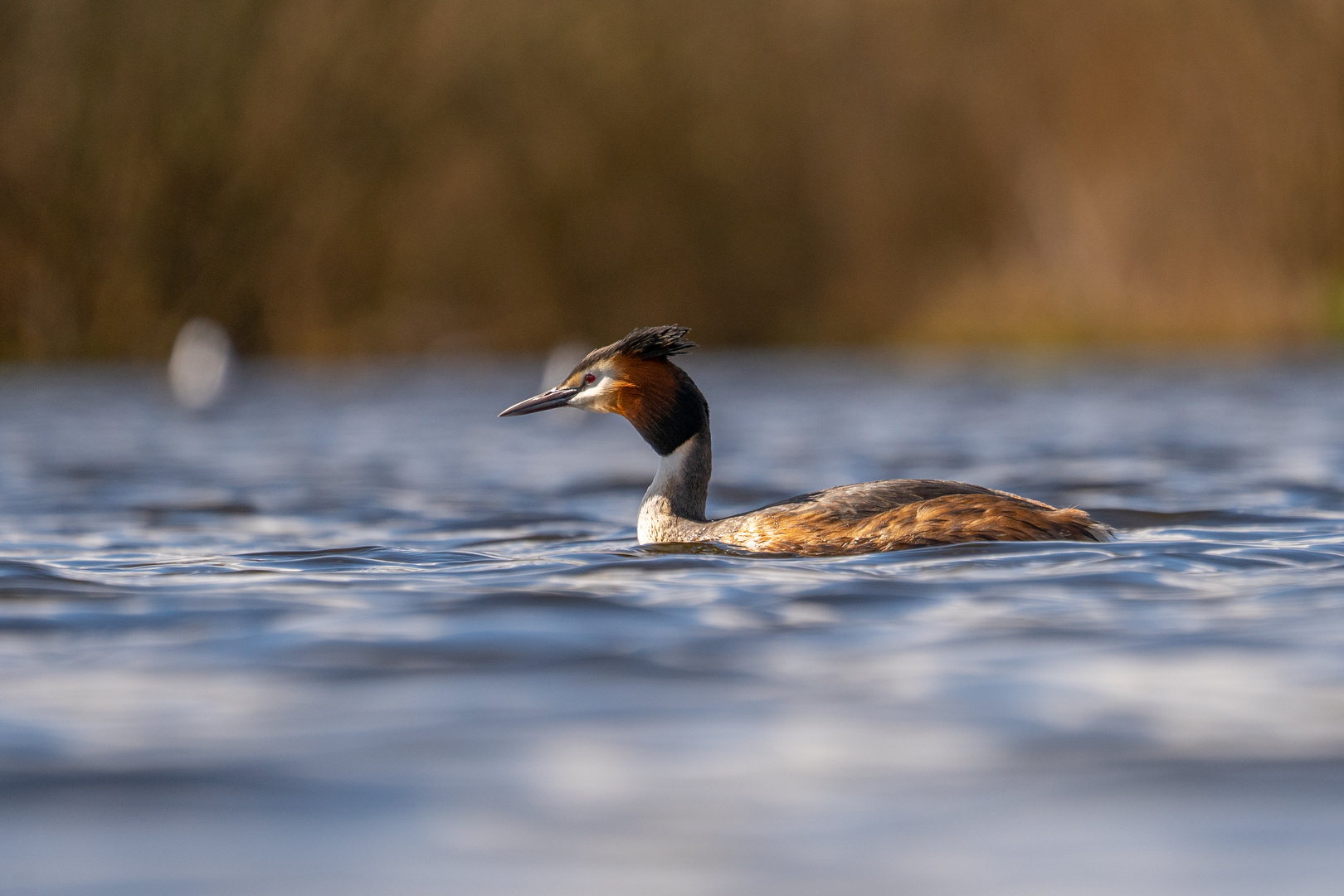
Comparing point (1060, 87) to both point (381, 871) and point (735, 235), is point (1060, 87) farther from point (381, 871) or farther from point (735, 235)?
point (381, 871)

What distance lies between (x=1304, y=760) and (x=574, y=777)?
131cm

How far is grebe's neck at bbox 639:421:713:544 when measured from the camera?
6621mm

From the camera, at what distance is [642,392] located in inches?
266

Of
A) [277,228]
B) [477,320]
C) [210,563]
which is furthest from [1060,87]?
[210,563]

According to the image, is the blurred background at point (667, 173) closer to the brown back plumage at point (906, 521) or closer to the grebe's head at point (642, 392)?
the grebe's head at point (642, 392)

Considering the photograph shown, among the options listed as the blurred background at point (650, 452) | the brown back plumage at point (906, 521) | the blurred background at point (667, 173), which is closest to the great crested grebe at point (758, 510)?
the brown back plumage at point (906, 521)

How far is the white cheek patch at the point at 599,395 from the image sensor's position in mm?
6766

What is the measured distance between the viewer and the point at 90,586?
5434 mm

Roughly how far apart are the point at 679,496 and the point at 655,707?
10.1 feet

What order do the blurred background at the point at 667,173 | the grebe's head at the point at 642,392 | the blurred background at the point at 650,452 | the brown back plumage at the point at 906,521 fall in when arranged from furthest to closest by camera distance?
1. the blurred background at the point at 667,173
2. the grebe's head at the point at 642,392
3. the brown back plumage at the point at 906,521
4. the blurred background at the point at 650,452

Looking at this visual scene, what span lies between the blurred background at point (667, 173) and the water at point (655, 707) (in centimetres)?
1212

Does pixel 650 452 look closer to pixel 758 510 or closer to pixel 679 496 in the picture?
pixel 679 496

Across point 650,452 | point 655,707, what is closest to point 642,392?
point 655,707

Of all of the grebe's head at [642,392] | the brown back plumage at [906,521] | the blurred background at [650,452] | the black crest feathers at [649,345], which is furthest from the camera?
the grebe's head at [642,392]
